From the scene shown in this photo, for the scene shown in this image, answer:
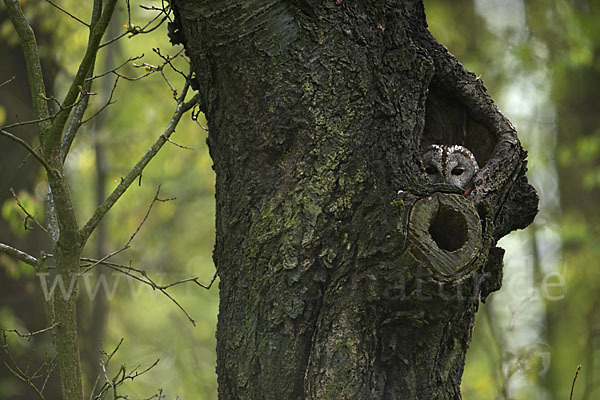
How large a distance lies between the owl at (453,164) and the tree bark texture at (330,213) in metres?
0.17

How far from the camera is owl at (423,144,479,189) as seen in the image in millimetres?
2463

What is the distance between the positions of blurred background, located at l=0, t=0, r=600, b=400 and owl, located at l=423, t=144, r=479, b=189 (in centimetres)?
Answer: 320

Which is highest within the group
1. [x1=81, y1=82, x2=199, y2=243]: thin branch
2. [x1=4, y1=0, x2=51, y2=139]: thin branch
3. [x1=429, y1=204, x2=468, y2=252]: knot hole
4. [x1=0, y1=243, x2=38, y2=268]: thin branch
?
[x1=4, y1=0, x2=51, y2=139]: thin branch

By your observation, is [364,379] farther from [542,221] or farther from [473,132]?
[542,221]

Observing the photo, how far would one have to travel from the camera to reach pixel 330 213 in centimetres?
211

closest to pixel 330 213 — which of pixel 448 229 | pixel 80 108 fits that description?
pixel 448 229

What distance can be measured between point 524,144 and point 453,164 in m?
6.39

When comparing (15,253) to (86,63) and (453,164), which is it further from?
(453,164)

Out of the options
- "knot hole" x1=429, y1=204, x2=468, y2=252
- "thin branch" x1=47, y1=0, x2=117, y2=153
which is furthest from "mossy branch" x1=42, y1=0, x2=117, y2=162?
"knot hole" x1=429, y1=204, x2=468, y2=252

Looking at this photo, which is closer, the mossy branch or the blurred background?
the mossy branch

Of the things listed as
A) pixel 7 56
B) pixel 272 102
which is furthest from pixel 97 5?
pixel 7 56

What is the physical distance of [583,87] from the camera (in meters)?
8.71

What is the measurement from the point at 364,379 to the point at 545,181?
8.55m

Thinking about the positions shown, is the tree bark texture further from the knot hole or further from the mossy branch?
the mossy branch
